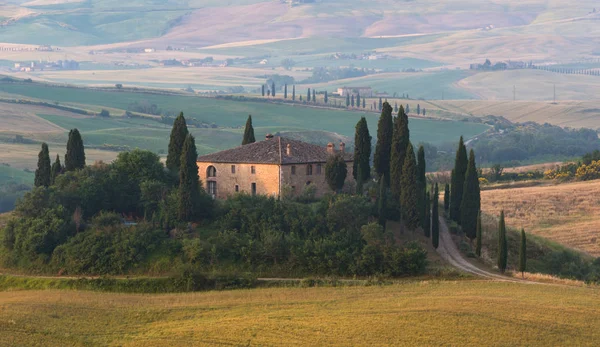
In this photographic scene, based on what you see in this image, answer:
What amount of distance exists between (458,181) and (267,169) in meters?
12.0

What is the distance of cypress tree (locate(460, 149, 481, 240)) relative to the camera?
67125 mm

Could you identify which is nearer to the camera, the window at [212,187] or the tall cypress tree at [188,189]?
the tall cypress tree at [188,189]

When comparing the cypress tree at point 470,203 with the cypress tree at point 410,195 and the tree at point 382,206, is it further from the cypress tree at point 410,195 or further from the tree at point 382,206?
the tree at point 382,206

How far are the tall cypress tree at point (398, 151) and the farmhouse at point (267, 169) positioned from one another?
4141mm

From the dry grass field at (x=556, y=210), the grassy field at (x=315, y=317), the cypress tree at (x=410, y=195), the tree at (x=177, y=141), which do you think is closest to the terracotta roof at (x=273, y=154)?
the tree at (x=177, y=141)

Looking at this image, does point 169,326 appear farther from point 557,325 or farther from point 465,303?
point 557,325

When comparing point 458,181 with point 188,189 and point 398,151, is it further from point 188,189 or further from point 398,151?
point 188,189

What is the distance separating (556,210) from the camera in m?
90.4

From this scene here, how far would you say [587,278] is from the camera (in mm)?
62812

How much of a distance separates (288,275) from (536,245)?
1946cm

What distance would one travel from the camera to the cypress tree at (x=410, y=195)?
65.7 m

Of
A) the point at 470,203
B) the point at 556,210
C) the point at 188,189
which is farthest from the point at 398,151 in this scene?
the point at 556,210

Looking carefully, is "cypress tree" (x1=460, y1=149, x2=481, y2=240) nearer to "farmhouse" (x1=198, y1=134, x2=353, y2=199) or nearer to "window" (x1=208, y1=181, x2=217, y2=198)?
"farmhouse" (x1=198, y1=134, x2=353, y2=199)

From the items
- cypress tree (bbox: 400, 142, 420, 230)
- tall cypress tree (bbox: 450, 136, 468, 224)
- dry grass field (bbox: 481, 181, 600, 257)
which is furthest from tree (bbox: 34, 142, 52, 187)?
dry grass field (bbox: 481, 181, 600, 257)
